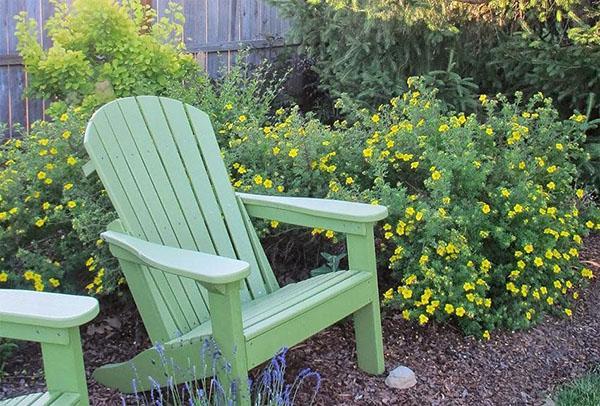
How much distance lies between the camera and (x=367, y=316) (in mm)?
2674

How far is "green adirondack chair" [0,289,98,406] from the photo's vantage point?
62.7 inches

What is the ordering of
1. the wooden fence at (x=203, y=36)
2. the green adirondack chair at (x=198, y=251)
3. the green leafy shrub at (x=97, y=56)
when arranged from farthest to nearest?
1. the wooden fence at (x=203, y=36)
2. the green leafy shrub at (x=97, y=56)
3. the green adirondack chair at (x=198, y=251)

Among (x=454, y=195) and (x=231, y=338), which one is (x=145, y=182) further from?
(x=454, y=195)

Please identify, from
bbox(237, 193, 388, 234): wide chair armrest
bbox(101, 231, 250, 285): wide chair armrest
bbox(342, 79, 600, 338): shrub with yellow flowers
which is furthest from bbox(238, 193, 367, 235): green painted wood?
bbox(101, 231, 250, 285): wide chair armrest

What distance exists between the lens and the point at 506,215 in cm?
318

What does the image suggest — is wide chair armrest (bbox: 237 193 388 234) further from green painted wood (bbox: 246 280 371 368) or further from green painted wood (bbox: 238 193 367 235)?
green painted wood (bbox: 246 280 371 368)

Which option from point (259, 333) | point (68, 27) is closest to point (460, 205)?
point (259, 333)

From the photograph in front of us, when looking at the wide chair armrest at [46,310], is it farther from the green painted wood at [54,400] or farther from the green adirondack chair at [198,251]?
the green adirondack chair at [198,251]

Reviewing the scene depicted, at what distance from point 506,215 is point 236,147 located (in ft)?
4.38

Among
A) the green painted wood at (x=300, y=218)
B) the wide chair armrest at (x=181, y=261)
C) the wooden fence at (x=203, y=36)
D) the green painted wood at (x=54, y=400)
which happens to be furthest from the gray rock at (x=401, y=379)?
the wooden fence at (x=203, y=36)

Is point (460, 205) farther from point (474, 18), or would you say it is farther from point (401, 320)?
point (474, 18)

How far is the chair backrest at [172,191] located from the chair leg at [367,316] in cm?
40

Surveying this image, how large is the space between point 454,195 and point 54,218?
1761mm

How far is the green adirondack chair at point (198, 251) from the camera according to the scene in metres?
2.09
